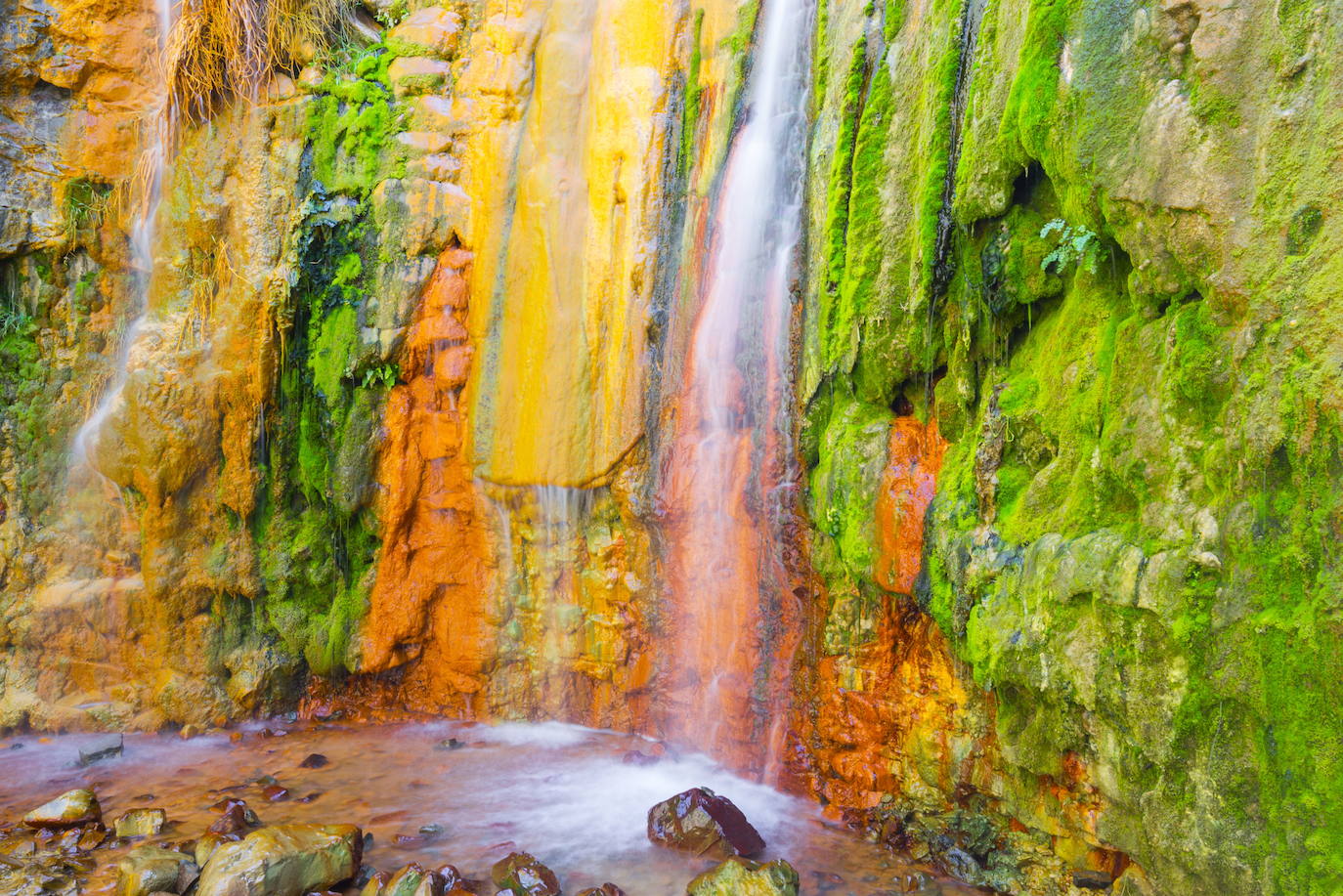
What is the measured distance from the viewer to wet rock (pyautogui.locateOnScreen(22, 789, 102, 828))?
540 cm

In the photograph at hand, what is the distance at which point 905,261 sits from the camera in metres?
5.23

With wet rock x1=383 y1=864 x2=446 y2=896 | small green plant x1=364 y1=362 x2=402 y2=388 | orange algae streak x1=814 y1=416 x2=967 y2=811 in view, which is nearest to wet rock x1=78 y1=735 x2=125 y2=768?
small green plant x1=364 y1=362 x2=402 y2=388

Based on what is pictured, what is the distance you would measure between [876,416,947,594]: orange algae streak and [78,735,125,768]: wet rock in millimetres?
6198

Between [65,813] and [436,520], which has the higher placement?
[436,520]

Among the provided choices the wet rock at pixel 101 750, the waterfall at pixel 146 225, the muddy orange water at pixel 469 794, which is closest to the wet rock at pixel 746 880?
the muddy orange water at pixel 469 794

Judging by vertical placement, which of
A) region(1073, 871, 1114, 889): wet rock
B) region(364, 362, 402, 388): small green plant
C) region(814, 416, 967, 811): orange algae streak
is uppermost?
region(364, 362, 402, 388): small green plant

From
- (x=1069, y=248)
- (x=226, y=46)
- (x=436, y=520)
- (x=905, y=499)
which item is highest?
(x=226, y=46)

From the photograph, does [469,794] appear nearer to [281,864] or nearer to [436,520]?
[281,864]

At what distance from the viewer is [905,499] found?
203 inches

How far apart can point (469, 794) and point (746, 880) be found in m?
2.50

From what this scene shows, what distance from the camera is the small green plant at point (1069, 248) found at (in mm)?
3938

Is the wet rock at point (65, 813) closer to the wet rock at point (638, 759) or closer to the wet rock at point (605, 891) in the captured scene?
the wet rock at point (605, 891)

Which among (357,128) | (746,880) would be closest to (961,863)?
(746,880)

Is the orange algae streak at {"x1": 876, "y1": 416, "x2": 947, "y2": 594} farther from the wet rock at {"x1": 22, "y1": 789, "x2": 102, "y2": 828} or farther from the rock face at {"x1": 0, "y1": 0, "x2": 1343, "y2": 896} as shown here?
the wet rock at {"x1": 22, "y1": 789, "x2": 102, "y2": 828}
